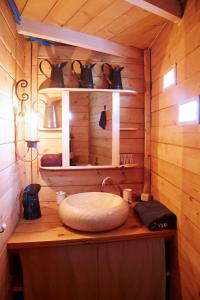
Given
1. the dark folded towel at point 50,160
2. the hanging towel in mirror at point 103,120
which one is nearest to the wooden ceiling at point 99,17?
the hanging towel in mirror at point 103,120

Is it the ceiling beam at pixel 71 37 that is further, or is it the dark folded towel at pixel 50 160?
the dark folded towel at pixel 50 160

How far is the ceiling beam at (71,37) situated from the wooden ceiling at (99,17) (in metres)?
0.03

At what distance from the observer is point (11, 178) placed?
138 cm

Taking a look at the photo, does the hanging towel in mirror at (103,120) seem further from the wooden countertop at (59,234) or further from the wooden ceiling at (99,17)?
the wooden countertop at (59,234)

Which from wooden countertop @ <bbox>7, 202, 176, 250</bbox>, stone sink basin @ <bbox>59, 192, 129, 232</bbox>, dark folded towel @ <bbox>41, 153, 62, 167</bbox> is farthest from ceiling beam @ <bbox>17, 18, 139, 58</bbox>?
wooden countertop @ <bbox>7, 202, 176, 250</bbox>

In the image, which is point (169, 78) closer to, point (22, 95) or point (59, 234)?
point (22, 95)

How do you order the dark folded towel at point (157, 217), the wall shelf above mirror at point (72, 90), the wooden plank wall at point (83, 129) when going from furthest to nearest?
the wooden plank wall at point (83, 129) < the wall shelf above mirror at point (72, 90) < the dark folded towel at point (157, 217)

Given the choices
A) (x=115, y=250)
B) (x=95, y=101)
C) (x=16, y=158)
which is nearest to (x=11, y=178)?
(x=16, y=158)

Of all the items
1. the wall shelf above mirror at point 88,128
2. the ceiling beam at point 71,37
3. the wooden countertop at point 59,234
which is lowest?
the wooden countertop at point 59,234

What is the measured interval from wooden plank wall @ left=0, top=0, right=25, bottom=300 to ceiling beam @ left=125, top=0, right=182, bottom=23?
27.7 inches

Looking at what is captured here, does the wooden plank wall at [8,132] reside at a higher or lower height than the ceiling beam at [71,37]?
lower

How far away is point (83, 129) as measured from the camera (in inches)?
71.5

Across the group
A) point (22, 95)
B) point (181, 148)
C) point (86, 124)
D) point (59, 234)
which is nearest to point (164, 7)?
point (181, 148)

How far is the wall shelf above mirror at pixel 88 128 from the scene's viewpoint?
1.77 m
